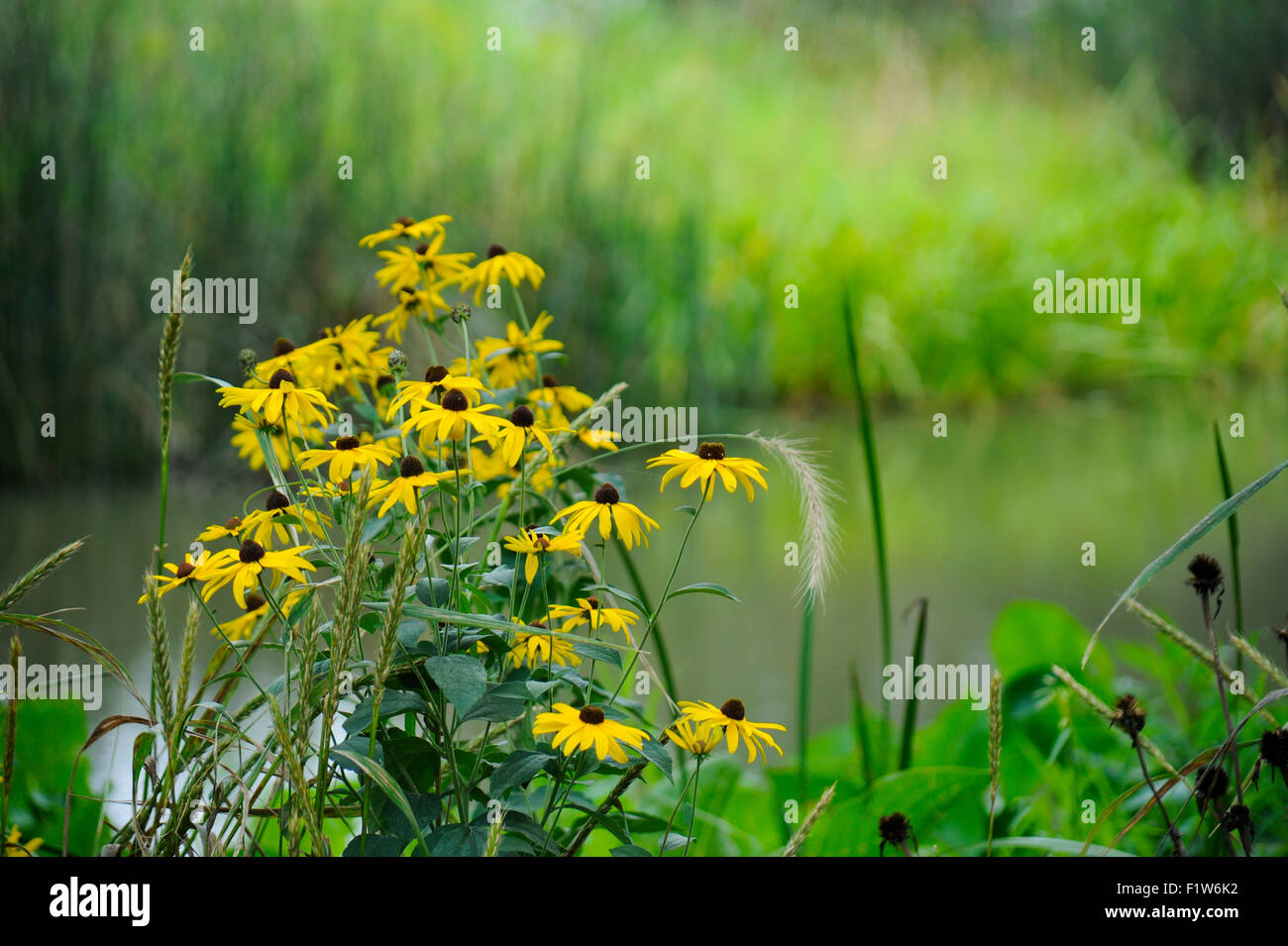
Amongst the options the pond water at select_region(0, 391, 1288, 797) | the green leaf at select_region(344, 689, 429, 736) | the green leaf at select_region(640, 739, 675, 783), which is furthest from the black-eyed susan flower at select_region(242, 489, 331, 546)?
the pond water at select_region(0, 391, 1288, 797)

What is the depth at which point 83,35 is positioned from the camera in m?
2.37

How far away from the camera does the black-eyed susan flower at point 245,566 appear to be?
57 centimetres

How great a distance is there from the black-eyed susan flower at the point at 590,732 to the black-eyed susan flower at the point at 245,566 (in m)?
0.15

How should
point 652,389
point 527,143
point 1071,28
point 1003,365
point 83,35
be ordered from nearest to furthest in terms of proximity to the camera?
point 83,35 < point 652,389 < point 527,143 < point 1003,365 < point 1071,28

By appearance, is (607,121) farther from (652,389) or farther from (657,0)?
(657,0)

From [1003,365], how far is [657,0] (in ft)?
14.7

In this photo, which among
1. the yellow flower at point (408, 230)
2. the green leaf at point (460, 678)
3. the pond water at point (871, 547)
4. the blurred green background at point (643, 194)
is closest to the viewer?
the green leaf at point (460, 678)

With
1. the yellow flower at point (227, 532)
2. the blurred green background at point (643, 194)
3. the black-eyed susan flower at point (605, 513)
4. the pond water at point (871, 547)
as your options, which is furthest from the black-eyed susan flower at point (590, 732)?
the blurred green background at point (643, 194)

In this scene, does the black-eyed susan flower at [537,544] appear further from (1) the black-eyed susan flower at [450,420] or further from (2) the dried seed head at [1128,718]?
(2) the dried seed head at [1128,718]

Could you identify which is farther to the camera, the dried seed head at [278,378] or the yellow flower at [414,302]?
the yellow flower at [414,302]

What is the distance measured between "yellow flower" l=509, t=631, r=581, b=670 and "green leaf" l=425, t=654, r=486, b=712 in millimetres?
Answer: 49

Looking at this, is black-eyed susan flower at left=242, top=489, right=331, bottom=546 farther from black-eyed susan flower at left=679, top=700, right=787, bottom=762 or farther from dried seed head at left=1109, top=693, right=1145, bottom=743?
dried seed head at left=1109, top=693, right=1145, bottom=743

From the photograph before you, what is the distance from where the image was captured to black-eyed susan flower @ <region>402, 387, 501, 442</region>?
1.91 ft

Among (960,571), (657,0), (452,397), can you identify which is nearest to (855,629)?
(960,571)
